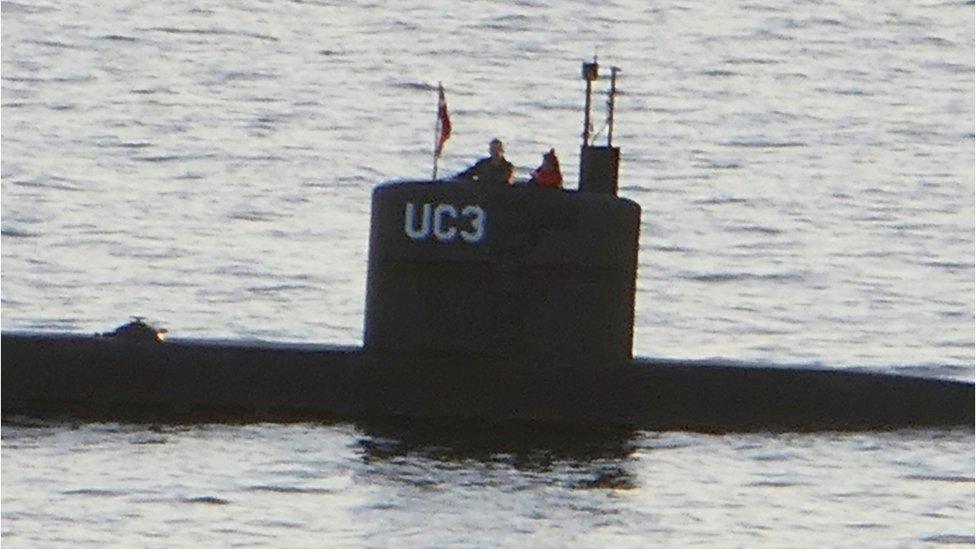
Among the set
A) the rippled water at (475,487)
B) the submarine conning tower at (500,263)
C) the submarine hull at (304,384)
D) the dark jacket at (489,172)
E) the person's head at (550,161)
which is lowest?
the rippled water at (475,487)

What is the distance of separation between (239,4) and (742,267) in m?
27.0

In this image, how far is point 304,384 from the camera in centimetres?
2653

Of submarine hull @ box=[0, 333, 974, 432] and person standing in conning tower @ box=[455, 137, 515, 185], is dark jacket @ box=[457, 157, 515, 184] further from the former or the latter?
submarine hull @ box=[0, 333, 974, 432]

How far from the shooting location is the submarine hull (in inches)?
1038

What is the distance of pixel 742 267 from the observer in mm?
45875

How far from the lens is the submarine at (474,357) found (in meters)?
26.0

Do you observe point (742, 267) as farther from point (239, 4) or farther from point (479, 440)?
point (239, 4)

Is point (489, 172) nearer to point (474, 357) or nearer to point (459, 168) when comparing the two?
point (474, 357)

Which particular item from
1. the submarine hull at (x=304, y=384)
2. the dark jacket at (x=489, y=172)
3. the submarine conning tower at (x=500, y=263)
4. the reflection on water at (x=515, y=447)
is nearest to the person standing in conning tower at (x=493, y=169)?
the dark jacket at (x=489, y=172)

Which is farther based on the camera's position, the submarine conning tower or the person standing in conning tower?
the person standing in conning tower

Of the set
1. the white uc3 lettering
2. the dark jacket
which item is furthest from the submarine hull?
the dark jacket

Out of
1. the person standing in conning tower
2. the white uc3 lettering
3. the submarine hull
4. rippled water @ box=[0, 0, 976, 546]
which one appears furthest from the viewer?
the submarine hull

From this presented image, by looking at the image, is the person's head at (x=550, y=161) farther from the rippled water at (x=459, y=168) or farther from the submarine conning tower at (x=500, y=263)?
the rippled water at (x=459, y=168)

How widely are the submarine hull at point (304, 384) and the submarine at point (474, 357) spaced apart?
0.01 meters
